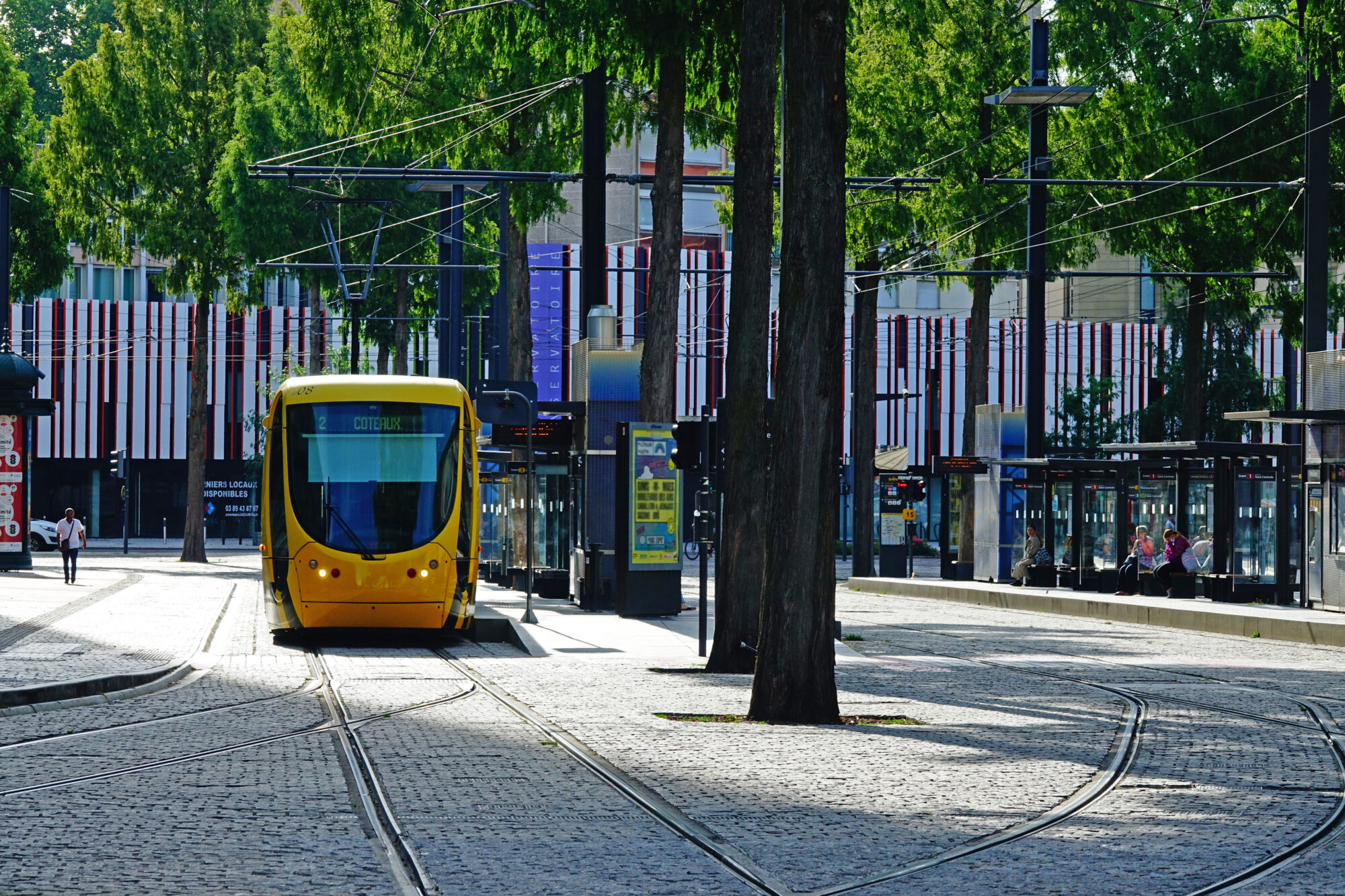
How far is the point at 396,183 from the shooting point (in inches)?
1670

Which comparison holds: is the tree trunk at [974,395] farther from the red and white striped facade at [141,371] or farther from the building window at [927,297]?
the building window at [927,297]

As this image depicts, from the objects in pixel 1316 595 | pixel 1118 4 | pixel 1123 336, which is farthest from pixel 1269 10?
pixel 1123 336

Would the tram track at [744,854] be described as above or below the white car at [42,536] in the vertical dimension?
above

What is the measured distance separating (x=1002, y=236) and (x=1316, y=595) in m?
13.2

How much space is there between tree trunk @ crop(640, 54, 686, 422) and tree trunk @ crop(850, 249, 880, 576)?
56.1 ft

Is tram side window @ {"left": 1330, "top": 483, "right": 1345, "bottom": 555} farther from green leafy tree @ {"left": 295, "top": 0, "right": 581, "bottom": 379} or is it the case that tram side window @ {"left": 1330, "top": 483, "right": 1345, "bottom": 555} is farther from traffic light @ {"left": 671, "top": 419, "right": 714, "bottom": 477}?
green leafy tree @ {"left": 295, "top": 0, "right": 581, "bottom": 379}

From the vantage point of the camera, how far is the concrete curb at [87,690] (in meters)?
13.4

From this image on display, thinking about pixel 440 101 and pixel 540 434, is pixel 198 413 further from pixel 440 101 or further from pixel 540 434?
pixel 540 434

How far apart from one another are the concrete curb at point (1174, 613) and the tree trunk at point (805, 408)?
12.1 metres

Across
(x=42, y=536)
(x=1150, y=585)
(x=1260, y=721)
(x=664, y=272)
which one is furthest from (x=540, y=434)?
(x=42, y=536)

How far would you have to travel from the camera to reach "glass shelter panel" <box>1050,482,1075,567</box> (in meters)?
36.0

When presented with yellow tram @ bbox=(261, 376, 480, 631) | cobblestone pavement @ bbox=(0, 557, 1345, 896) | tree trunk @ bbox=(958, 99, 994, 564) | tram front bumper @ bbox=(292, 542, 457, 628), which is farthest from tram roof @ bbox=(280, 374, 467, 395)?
tree trunk @ bbox=(958, 99, 994, 564)

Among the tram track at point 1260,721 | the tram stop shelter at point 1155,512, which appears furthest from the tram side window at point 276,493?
the tram stop shelter at point 1155,512

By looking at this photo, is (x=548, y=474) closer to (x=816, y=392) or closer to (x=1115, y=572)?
(x=1115, y=572)
